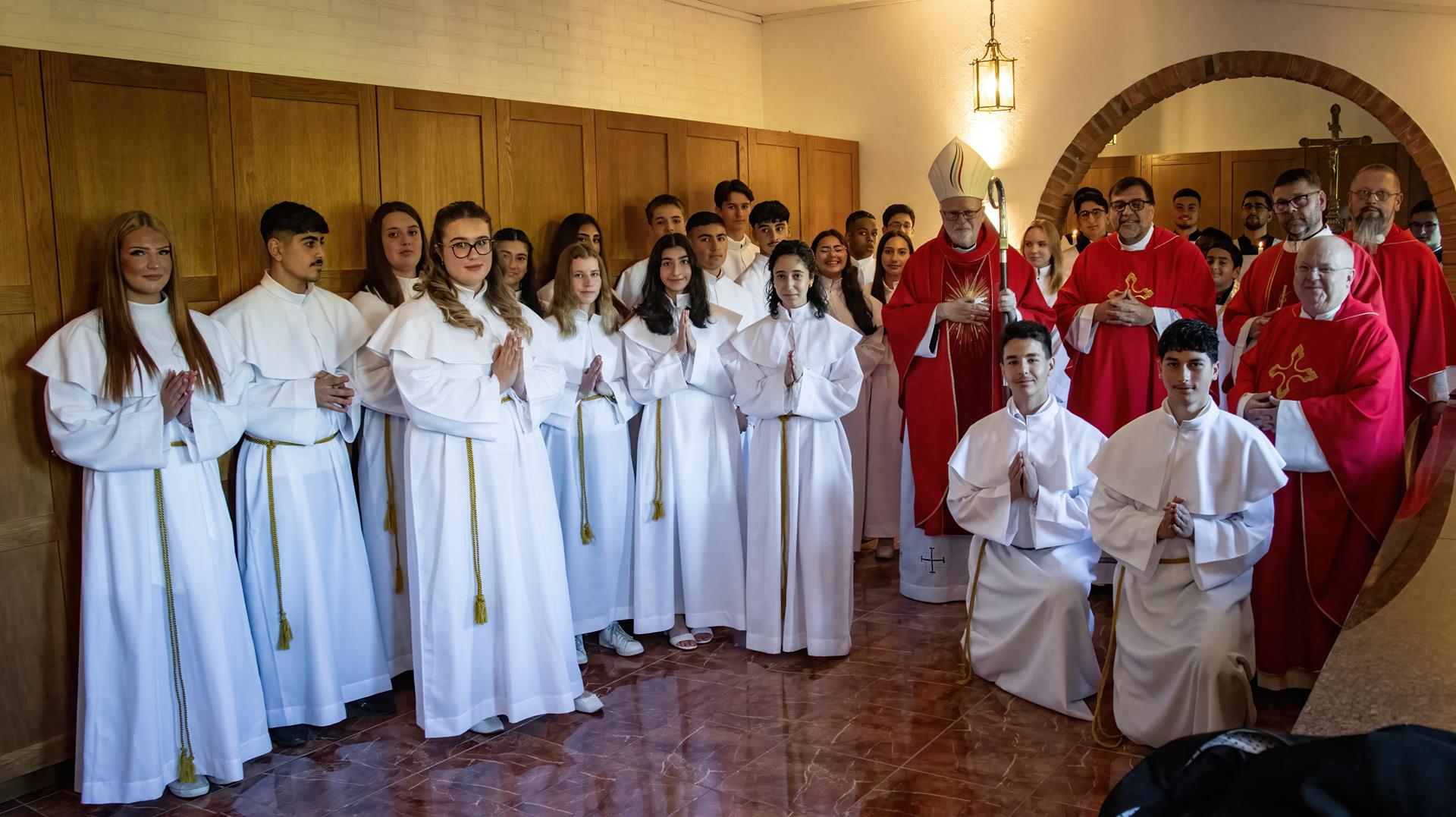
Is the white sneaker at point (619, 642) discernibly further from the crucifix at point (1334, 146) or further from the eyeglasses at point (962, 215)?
the crucifix at point (1334, 146)

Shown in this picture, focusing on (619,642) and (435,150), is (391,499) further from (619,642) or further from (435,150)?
(435,150)

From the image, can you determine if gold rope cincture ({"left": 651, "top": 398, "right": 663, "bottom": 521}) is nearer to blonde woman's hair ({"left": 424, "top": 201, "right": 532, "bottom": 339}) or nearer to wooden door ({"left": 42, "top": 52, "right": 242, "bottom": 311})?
blonde woman's hair ({"left": 424, "top": 201, "right": 532, "bottom": 339})

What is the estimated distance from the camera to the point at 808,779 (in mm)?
4070

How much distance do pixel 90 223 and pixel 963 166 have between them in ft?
12.3

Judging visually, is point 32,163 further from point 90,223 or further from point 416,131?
point 416,131

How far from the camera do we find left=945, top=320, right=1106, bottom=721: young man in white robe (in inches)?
184

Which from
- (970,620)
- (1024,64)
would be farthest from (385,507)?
(1024,64)

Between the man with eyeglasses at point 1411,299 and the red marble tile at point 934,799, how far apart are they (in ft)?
7.71

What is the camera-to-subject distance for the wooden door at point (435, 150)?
579 cm

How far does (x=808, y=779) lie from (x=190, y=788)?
2196 millimetres

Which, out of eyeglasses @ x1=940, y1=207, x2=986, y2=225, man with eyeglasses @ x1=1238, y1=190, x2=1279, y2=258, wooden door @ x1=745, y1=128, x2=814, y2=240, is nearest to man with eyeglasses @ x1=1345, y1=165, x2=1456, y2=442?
eyeglasses @ x1=940, y1=207, x2=986, y2=225

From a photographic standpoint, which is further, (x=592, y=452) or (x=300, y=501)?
(x=592, y=452)

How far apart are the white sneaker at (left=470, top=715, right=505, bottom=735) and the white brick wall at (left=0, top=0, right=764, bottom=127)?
12.4ft

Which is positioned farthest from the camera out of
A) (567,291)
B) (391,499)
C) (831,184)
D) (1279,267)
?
(831,184)
